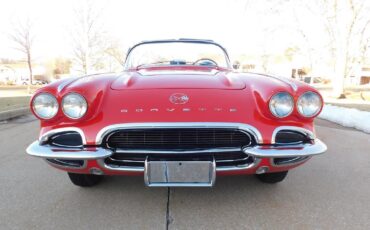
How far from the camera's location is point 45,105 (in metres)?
2.15

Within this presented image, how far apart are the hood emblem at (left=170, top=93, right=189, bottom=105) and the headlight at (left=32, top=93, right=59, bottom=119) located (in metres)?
0.83

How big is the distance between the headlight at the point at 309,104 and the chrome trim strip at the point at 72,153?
1.40 metres

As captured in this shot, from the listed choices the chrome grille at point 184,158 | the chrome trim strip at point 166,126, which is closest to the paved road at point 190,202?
the chrome grille at point 184,158

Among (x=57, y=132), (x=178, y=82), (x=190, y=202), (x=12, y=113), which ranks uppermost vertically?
(x=178, y=82)

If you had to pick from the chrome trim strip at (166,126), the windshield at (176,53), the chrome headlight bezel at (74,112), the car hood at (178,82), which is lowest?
the chrome trim strip at (166,126)

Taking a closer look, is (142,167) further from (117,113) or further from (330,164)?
(330,164)

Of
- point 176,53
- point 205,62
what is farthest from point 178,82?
point 176,53

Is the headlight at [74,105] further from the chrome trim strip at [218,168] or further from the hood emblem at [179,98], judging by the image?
the hood emblem at [179,98]

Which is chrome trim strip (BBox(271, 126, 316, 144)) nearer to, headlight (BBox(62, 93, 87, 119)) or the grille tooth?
the grille tooth

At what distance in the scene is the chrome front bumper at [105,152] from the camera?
6.46 ft

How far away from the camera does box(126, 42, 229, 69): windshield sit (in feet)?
12.8

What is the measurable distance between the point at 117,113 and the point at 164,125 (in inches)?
13.8

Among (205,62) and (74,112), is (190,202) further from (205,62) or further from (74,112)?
(205,62)

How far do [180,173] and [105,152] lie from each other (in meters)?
0.52
